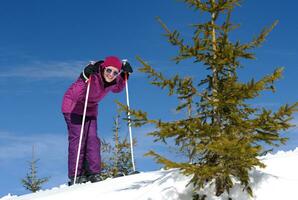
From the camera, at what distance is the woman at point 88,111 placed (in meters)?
10.7

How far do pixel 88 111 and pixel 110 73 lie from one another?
1.10 m

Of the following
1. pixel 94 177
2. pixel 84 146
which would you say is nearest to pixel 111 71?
pixel 84 146

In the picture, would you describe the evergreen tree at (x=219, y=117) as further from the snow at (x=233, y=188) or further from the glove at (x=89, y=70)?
the glove at (x=89, y=70)

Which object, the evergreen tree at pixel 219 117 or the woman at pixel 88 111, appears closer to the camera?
the evergreen tree at pixel 219 117

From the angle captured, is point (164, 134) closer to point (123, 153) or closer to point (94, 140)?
point (94, 140)

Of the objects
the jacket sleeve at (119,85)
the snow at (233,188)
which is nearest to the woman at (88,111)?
the jacket sleeve at (119,85)

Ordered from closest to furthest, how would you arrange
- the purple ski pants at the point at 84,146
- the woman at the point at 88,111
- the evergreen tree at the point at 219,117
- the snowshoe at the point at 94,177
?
the evergreen tree at the point at 219,117, the snowshoe at the point at 94,177, the woman at the point at 88,111, the purple ski pants at the point at 84,146

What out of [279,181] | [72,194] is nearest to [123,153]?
[72,194]

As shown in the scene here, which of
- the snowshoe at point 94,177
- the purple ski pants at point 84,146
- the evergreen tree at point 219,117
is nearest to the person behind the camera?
the evergreen tree at point 219,117

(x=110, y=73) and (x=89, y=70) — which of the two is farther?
(x=110, y=73)

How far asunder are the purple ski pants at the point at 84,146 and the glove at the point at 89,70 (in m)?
0.99

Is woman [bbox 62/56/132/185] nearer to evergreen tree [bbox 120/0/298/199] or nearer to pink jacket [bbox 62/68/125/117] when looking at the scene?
pink jacket [bbox 62/68/125/117]

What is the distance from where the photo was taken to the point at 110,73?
35.1 ft

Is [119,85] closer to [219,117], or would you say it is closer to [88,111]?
[88,111]
